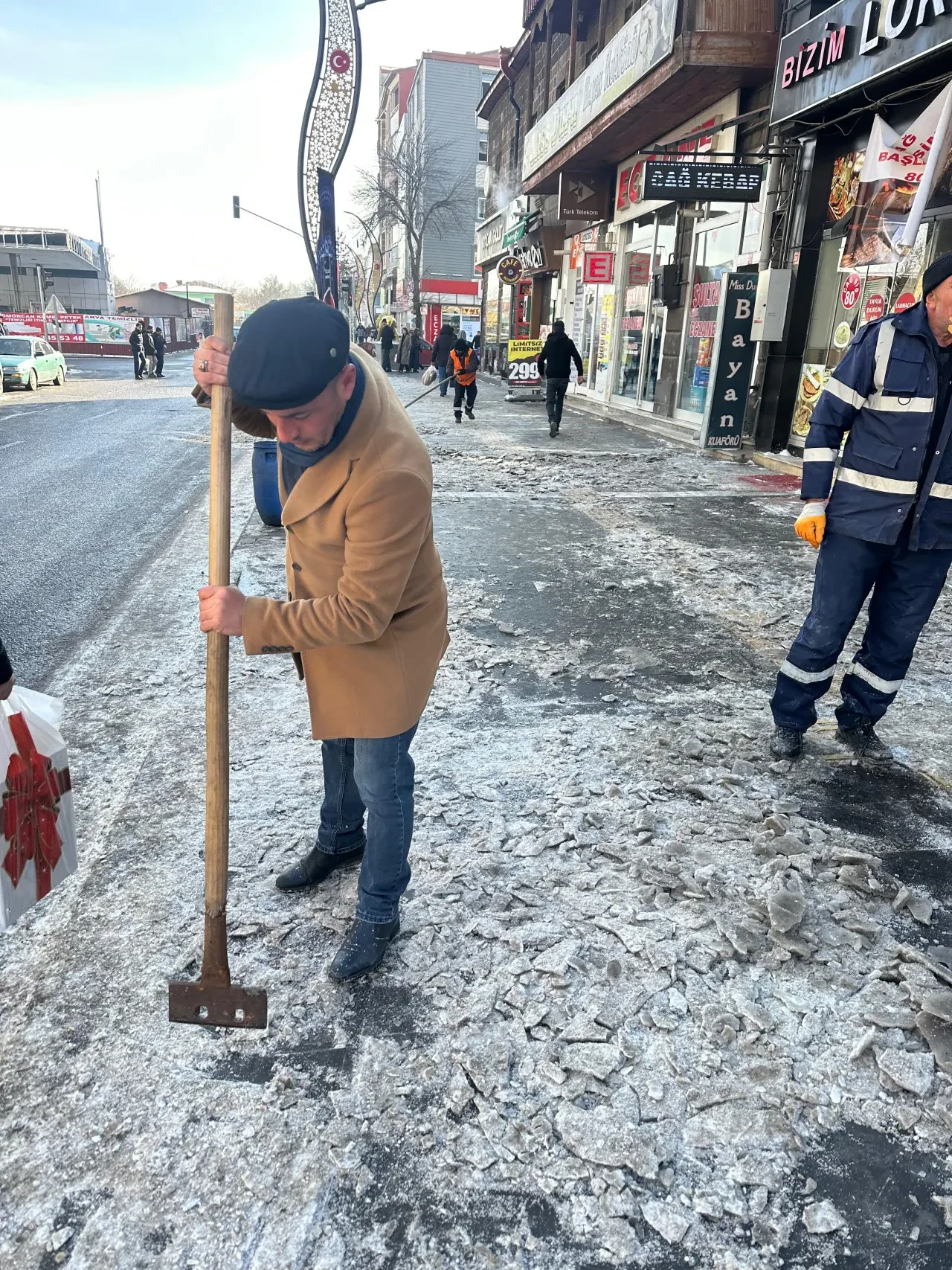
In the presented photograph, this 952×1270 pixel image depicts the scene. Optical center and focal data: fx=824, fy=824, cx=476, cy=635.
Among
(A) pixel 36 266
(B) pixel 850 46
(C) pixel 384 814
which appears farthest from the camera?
(A) pixel 36 266

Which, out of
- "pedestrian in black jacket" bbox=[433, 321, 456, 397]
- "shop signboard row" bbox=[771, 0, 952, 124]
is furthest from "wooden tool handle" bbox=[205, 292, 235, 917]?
"pedestrian in black jacket" bbox=[433, 321, 456, 397]

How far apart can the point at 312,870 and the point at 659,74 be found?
1382 cm

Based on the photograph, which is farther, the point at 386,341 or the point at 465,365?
the point at 386,341

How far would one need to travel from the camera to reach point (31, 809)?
7.52ft

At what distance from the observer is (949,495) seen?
346 centimetres

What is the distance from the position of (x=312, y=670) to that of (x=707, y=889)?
160 centimetres

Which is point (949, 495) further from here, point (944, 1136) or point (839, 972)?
point (944, 1136)

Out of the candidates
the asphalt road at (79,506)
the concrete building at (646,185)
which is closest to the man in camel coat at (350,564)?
the asphalt road at (79,506)

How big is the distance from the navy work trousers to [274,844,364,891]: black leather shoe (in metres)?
Result: 2.18

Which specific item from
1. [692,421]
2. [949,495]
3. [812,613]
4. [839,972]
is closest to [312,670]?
[839,972]

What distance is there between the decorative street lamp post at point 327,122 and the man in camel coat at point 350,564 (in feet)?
26.3

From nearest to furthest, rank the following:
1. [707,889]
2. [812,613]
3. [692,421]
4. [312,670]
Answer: [312,670]
[707,889]
[812,613]
[692,421]

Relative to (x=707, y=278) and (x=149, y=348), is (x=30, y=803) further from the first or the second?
(x=149, y=348)

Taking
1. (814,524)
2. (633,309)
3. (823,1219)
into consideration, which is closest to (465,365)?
(633,309)
